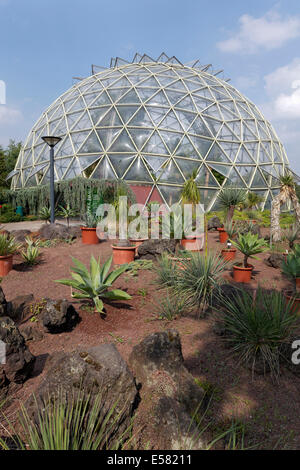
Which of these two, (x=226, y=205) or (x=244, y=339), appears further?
(x=226, y=205)

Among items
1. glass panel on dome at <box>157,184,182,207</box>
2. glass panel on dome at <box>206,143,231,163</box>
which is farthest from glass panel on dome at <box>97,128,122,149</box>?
glass panel on dome at <box>206,143,231,163</box>

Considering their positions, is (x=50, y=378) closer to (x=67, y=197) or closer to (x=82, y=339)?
(x=82, y=339)

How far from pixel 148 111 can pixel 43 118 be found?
12733 millimetres

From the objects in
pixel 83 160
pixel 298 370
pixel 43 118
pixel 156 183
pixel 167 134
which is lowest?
pixel 298 370

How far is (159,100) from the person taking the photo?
76.2 ft

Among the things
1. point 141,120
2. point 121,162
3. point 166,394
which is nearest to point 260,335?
point 166,394

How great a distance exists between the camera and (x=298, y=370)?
3619 millimetres

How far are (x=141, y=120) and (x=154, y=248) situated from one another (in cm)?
1595

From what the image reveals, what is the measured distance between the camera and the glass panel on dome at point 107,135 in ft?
69.7

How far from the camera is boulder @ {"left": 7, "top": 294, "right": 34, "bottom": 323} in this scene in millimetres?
5047

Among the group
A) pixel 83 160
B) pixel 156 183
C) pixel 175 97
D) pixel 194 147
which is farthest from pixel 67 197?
pixel 175 97

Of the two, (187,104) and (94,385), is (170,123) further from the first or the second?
(94,385)

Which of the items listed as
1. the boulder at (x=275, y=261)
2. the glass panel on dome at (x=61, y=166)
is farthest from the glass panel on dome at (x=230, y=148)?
the boulder at (x=275, y=261)

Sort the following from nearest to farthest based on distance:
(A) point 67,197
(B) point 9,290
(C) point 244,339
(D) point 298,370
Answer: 1. (D) point 298,370
2. (C) point 244,339
3. (B) point 9,290
4. (A) point 67,197
